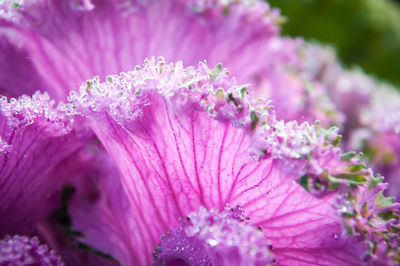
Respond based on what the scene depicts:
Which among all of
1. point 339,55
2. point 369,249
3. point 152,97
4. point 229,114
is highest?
point 339,55

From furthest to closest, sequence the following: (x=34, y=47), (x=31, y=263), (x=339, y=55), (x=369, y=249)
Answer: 1. (x=339, y=55)
2. (x=34, y=47)
3. (x=31, y=263)
4. (x=369, y=249)

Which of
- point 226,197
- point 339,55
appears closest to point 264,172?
point 226,197

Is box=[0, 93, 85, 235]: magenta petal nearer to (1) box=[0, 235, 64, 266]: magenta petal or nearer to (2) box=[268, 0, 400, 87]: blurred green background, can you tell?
(1) box=[0, 235, 64, 266]: magenta petal

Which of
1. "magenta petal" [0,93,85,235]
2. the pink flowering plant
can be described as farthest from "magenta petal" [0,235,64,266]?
"magenta petal" [0,93,85,235]

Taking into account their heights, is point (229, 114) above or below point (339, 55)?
below

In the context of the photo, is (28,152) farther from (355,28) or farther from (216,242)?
(355,28)

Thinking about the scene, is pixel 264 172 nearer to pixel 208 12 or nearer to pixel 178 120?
pixel 178 120

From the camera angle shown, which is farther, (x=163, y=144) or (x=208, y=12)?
(x=208, y=12)

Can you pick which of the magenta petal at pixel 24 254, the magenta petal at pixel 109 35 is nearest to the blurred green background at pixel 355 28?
the magenta petal at pixel 109 35
